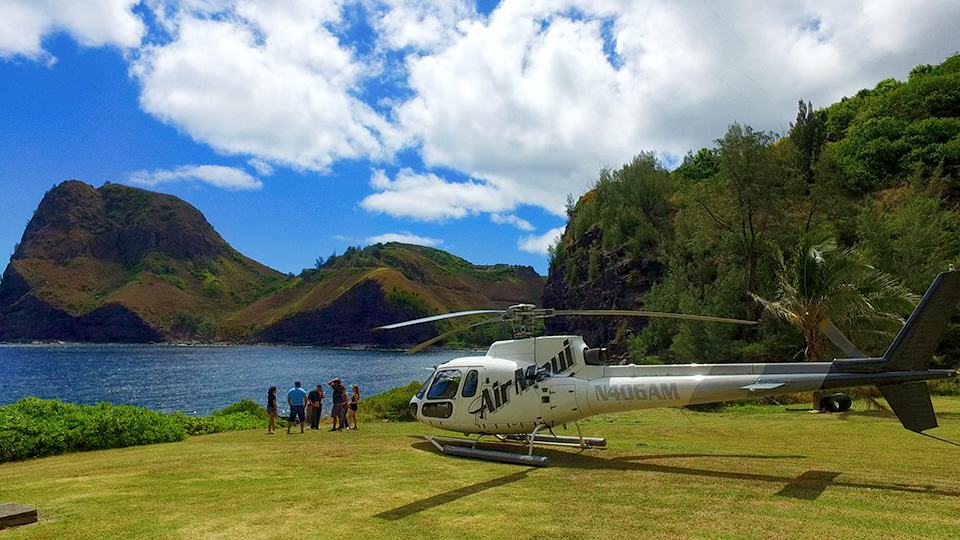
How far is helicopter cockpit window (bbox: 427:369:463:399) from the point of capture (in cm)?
1257

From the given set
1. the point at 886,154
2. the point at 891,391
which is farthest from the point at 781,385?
the point at 886,154

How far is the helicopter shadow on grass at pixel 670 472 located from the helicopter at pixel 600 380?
2.18ft

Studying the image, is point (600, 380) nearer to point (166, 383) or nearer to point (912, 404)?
point (912, 404)

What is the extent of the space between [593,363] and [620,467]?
2.02 meters

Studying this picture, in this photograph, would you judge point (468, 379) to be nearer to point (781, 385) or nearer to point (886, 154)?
point (781, 385)

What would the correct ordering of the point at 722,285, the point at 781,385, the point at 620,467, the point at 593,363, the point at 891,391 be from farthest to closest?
the point at 722,285 < the point at 593,363 < the point at 620,467 < the point at 781,385 < the point at 891,391

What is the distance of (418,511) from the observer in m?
7.42

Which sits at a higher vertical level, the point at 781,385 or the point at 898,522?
the point at 781,385

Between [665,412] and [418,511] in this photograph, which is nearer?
[418,511]

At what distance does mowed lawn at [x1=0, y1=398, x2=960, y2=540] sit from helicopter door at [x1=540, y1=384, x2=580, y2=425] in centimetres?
82

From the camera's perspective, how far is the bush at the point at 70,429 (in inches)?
508

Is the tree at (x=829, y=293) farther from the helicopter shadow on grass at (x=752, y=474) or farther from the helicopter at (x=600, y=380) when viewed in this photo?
the helicopter at (x=600, y=380)

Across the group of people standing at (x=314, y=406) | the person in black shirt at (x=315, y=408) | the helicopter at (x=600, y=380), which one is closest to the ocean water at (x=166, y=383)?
the person in black shirt at (x=315, y=408)

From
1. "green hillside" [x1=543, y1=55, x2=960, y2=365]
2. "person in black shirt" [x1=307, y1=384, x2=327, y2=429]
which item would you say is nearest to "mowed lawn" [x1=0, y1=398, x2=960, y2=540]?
"person in black shirt" [x1=307, y1=384, x2=327, y2=429]
